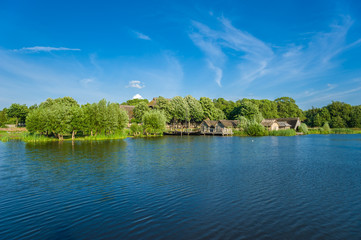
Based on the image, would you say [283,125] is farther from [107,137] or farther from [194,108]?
[107,137]

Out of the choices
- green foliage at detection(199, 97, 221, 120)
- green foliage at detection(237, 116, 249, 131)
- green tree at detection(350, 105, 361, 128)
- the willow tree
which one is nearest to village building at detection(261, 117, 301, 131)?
green foliage at detection(237, 116, 249, 131)

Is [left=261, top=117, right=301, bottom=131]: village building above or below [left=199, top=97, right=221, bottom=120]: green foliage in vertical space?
below

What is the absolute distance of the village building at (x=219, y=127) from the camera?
89438mm

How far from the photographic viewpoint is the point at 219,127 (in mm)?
95375

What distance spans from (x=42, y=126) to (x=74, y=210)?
2054 inches

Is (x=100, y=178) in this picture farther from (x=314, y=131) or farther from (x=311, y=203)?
(x=314, y=131)

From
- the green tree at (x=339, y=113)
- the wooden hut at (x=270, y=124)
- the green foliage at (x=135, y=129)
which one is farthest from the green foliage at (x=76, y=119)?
the green tree at (x=339, y=113)

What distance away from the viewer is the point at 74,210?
1171cm

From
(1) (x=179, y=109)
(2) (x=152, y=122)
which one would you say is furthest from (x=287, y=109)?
(2) (x=152, y=122)

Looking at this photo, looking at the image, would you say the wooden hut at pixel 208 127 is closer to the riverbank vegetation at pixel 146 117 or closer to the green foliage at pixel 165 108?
the riverbank vegetation at pixel 146 117

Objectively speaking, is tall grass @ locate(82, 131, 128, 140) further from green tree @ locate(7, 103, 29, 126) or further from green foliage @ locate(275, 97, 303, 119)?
green foliage @ locate(275, 97, 303, 119)

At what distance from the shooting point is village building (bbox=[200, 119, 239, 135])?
293 ft

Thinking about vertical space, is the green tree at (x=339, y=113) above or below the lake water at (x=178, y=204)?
above

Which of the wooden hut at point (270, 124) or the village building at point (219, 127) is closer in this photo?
the village building at point (219, 127)
